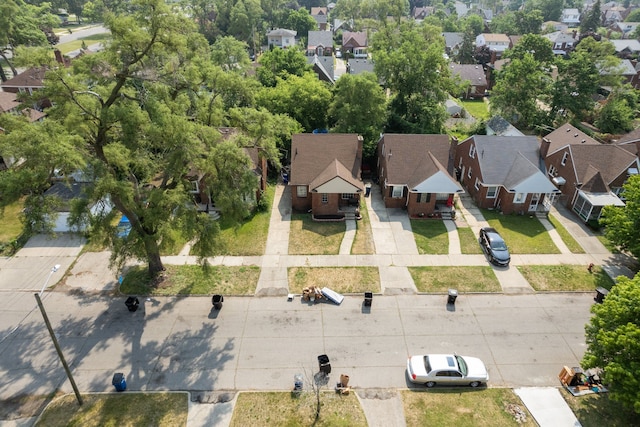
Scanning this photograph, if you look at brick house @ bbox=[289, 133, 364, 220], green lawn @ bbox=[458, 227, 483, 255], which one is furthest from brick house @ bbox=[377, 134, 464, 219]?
brick house @ bbox=[289, 133, 364, 220]

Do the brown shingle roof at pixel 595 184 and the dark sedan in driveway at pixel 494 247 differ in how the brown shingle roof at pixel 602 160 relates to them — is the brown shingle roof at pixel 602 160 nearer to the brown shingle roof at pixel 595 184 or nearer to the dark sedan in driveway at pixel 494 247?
the brown shingle roof at pixel 595 184

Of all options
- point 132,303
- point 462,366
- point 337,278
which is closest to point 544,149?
point 337,278

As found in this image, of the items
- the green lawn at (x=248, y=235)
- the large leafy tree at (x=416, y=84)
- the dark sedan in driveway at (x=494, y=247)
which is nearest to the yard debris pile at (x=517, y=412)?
the dark sedan in driveway at (x=494, y=247)

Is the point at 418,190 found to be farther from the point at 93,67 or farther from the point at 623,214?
the point at 93,67

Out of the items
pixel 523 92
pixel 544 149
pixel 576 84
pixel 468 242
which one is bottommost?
pixel 468 242

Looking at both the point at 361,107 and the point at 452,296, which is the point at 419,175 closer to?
the point at 361,107

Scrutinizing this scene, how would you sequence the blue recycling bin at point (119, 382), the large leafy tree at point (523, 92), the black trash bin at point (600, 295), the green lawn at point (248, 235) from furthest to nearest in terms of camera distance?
the large leafy tree at point (523, 92)
the green lawn at point (248, 235)
the black trash bin at point (600, 295)
the blue recycling bin at point (119, 382)

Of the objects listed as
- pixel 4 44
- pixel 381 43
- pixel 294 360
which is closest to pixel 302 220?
pixel 294 360
